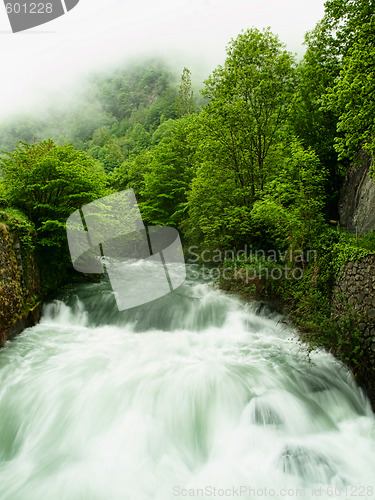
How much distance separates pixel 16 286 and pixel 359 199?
1269 centimetres

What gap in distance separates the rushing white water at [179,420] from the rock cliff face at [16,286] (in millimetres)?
493

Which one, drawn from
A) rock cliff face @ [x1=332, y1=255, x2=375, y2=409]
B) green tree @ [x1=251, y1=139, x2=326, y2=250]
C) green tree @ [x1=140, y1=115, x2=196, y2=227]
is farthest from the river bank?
green tree @ [x1=140, y1=115, x2=196, y2=227]

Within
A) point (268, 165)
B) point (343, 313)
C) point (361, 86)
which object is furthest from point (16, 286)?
point (268, 165)

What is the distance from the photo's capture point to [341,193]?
14.3 m

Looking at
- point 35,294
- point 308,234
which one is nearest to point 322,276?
point 308,234

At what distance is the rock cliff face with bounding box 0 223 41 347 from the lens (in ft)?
25.7

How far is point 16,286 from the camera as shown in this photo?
8.46 metres

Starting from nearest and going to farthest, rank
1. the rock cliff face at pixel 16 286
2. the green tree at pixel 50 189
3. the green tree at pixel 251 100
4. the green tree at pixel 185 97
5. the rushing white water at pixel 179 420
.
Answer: the rushing white water at pixel 179 420, the rock cliff face at pixel 16 286, the green tree at pixel 50 189, the green tree at pixel 251 100, the green tree at pixel 185 97

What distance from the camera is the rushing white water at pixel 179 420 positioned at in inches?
174

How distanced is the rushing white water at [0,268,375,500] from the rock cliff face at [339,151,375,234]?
17.8 ft

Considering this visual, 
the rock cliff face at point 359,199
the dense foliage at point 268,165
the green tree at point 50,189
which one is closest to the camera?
the dense foliage at point 268,165

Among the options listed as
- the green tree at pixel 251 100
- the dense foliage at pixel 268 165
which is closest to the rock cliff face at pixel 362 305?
the dense foliage at pixel 268 165

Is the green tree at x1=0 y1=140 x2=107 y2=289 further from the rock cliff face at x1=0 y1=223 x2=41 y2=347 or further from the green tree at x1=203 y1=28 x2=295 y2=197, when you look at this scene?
the green tree at x1=203 y1=28 x2=295 y2=197

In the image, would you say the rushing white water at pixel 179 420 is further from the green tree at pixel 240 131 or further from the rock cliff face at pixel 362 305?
the green tree at pixel 240 131
